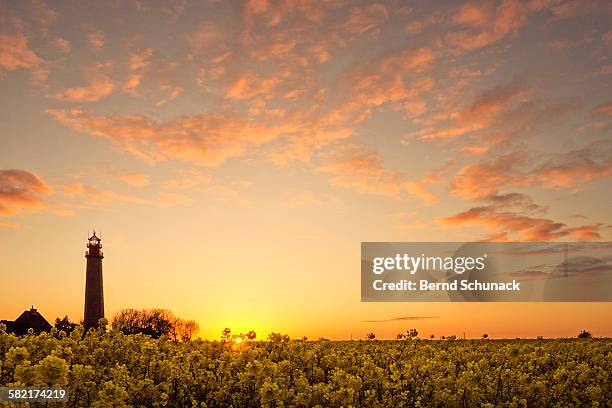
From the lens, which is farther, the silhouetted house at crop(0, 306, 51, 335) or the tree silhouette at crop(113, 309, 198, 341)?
the tree silhouette at crop(113, 309, 198, 341)

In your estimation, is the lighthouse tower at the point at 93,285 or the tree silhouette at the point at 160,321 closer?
the lighthouse tower at the point at 93,285

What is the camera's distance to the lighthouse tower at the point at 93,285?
234 feet

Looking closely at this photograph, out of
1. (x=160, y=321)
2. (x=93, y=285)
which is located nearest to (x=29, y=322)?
(x=93, y=285)

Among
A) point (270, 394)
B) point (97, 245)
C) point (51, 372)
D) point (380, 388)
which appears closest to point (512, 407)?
point (380, 388)

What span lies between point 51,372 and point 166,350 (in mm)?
7134

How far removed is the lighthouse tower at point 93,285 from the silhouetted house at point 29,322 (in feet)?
17.9

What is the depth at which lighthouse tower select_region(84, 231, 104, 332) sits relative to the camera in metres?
71.2

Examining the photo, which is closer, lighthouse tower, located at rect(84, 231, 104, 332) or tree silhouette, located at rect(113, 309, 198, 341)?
lighthouse tower, located at rect(84, 231, 104, 332)

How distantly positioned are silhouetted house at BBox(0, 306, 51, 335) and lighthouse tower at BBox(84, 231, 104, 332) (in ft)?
17.9

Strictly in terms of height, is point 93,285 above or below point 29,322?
above

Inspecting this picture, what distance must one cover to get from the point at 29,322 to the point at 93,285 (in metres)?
9.08

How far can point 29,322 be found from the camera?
72938 mm

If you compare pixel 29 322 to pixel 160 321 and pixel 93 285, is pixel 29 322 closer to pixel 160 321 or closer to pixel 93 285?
pixel 93 285

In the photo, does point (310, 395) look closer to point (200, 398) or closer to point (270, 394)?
A: point (270, 394)
